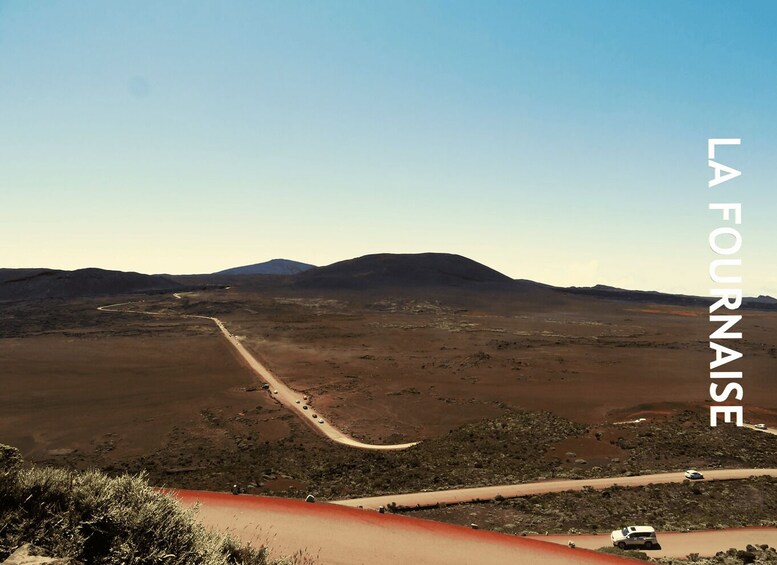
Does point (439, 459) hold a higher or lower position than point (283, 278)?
lower

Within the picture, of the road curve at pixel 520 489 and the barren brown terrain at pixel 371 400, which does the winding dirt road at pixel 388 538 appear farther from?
the barren brown terrain at pixel 371 400

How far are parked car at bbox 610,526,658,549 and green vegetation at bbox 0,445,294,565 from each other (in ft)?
45.3

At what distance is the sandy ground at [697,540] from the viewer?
704 inches

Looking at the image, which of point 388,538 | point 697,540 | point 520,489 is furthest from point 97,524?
point 697,540

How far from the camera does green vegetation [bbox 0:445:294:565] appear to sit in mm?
8789

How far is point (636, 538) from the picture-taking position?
17719mm

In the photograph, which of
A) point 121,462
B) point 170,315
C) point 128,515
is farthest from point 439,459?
point 170,315

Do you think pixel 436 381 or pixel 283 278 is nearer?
pixel 436 381

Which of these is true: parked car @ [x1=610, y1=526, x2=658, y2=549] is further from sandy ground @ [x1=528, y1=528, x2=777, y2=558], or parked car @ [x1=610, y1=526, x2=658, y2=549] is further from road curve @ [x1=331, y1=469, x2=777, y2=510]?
road curve @ [x1=331, y1=469, x2=777, y2=510]

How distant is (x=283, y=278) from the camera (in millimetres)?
182250

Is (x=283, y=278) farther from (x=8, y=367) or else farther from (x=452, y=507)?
(x=452, y=507)

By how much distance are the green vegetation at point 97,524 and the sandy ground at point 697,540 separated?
1319cm

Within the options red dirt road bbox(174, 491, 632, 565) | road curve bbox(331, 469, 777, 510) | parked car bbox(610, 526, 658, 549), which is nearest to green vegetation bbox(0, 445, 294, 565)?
red dirt road bbox(174, 491, 632, 565)

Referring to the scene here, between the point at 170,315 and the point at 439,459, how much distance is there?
8862cm
